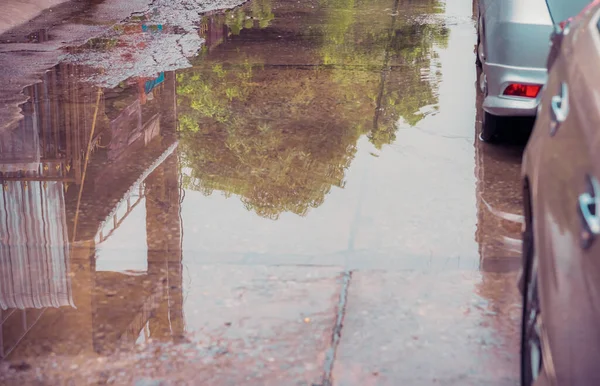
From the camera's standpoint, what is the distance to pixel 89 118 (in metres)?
7.86

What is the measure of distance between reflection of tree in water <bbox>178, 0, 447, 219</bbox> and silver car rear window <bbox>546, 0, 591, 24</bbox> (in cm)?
173

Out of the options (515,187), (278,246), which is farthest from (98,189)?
(515,187)

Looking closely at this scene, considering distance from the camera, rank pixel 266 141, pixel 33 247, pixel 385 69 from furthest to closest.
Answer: pixel 385 69
pixel 266 141
pixel 33 247

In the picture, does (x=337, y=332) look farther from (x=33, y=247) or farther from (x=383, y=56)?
(x=383, y=56)

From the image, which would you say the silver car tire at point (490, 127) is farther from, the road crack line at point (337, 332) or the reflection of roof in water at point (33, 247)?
the reflection of roof in water at point (33, 247)

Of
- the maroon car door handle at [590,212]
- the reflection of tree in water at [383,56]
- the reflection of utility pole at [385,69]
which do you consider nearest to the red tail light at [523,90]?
the reflection of tree in water at [383,56]

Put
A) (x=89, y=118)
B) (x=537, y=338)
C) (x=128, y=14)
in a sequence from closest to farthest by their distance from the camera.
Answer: (x=537, y=338) < (x=89, y=118) < (x=128, y=14)

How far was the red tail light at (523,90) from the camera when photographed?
6207 millimetres

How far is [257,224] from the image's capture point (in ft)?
18.5

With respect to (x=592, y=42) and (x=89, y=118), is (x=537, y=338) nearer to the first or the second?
(x=592, y=42)

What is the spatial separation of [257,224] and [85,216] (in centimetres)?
115

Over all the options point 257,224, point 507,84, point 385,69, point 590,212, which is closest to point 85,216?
point 257,224

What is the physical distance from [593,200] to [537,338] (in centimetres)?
83

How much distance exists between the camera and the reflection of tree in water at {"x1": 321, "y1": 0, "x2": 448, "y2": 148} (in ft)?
26.3
